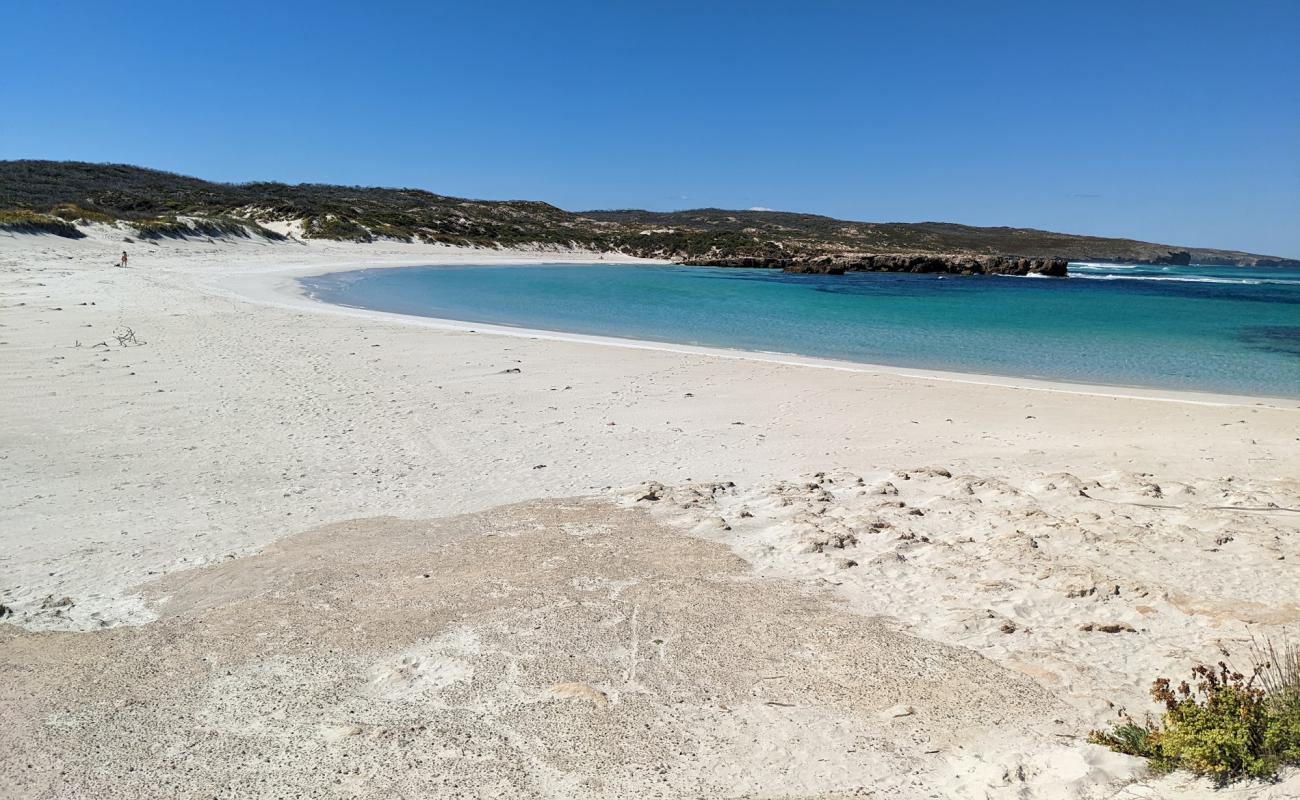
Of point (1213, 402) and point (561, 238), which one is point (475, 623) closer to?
point (1213, 402)

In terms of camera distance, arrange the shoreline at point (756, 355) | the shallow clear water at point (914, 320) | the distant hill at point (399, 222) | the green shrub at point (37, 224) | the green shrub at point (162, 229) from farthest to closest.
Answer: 1. the distant hill at point (399, 222)
2. the green shrub at point (162, 229)
3. the green shrub at point (37, 224)
4. the shallow clear water at point (914, 320)
5. the shoreline at point (756, 355)

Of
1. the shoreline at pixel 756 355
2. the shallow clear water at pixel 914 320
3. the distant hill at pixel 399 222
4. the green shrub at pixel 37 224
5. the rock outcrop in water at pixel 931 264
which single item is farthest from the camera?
the rock outcrop in water at pixel 931 264

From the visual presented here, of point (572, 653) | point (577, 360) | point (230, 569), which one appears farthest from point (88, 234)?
point (572, 653)

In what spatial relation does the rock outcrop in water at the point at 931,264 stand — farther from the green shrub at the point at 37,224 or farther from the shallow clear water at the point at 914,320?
the green shrub at the point at 37,224

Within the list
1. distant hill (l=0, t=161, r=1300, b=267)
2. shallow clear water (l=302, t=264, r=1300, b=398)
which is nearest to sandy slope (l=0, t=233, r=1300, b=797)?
shallow clear water (l=302, t=264, r=1300, b=398)

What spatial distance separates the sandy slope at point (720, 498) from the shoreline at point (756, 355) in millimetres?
426

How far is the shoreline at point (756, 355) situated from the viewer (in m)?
11.9

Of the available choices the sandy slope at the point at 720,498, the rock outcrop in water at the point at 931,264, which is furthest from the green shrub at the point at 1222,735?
the rock outcrop in water at the point at 931,264

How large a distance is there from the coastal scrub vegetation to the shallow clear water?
12222 mm

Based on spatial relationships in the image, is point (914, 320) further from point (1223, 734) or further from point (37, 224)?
point (37, 224)

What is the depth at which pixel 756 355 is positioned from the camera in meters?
15.3

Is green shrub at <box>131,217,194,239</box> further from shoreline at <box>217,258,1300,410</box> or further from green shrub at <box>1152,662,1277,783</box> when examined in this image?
green shrub at <box>1152,662,1277,783</box>

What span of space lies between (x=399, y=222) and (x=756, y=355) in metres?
54.2

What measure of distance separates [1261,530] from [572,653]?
4.76 meters
